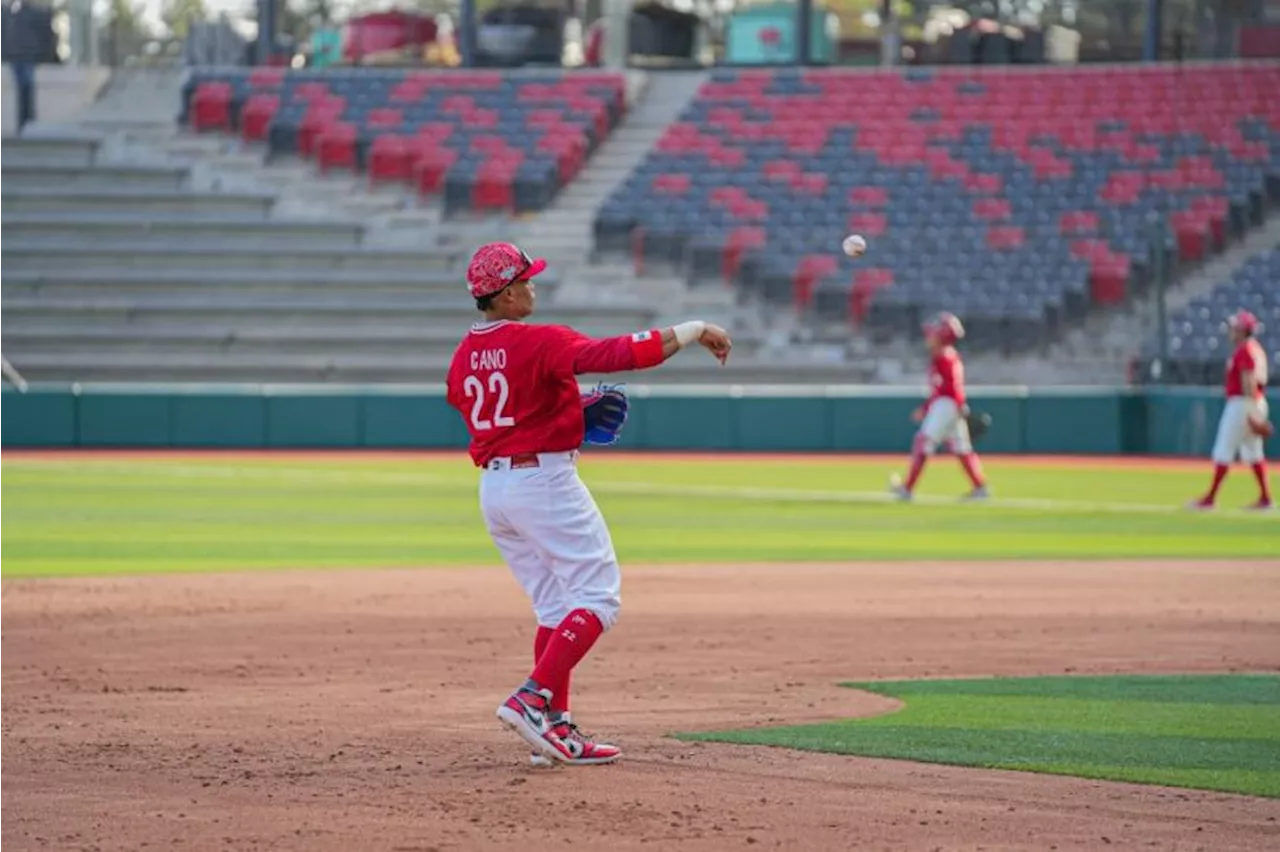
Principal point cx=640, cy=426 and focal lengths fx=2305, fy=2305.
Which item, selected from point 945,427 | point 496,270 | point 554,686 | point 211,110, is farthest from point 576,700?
point 211,110

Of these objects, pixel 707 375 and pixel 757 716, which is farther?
pixel 707 375

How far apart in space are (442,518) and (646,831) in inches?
570

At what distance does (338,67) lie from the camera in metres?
44.0

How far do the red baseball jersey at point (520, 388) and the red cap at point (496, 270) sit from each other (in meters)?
0.15

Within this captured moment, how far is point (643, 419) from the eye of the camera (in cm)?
3139

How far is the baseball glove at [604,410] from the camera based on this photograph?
8453mm

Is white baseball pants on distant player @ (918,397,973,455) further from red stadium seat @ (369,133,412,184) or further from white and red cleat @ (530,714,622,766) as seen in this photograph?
red stadium seat @ (369,133,412,184)

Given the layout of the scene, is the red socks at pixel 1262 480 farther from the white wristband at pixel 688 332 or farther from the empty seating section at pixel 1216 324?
the white wristband at pixel 688 332

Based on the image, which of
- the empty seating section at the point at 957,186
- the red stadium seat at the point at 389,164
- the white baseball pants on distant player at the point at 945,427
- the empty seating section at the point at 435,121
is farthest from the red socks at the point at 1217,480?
the red stadium seat at the point at 389,164

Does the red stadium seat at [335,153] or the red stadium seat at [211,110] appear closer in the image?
the red stadium seat at [335,153]

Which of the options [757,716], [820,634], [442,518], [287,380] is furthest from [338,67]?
[757,716]

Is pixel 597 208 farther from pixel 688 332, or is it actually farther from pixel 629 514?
pixel 688 332

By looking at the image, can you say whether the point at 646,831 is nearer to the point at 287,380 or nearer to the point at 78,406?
the point at 78,406

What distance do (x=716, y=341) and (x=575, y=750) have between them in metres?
1.58
